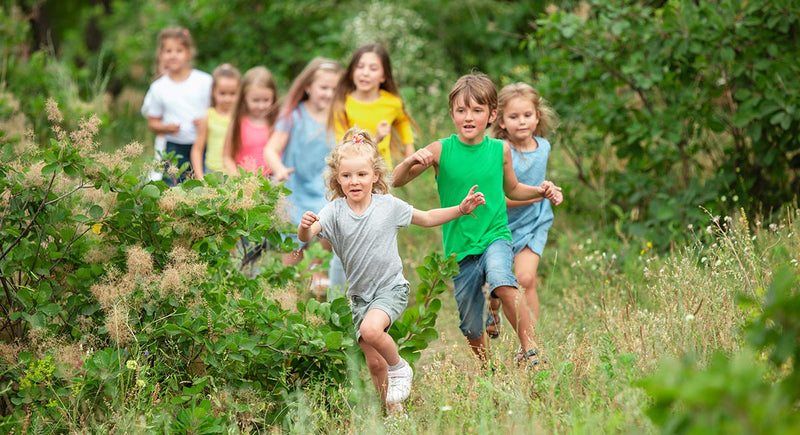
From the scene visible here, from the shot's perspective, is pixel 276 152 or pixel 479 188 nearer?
pixel 479 188

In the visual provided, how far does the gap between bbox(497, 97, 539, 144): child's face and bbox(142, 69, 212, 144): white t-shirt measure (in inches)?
133

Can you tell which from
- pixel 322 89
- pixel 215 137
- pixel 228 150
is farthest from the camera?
pixel 215 137

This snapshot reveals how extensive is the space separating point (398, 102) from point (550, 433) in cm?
322

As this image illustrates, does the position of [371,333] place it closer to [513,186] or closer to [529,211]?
[513,186]

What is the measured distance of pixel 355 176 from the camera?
3832mm

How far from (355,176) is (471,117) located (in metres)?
0.76

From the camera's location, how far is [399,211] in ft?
12.9

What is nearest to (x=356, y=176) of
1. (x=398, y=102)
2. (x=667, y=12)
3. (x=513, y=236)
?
(x=513, y=236)

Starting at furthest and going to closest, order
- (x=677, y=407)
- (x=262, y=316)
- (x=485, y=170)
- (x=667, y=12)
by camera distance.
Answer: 1. (x=667, y=12)
2. (x=485, y=170)
3. (x=262, y=316)
4. (x=677, y=407)

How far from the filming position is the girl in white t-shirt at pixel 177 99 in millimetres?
7059

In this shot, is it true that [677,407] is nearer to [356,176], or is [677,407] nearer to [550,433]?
[550,433]

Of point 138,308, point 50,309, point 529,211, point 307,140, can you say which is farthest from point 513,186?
point 50,309

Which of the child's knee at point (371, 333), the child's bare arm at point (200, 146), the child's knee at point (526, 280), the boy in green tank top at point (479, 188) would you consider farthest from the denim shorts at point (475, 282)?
the child's bare arm at point (200, 146)

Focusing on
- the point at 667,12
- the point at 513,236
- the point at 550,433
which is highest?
the point at 667,12
